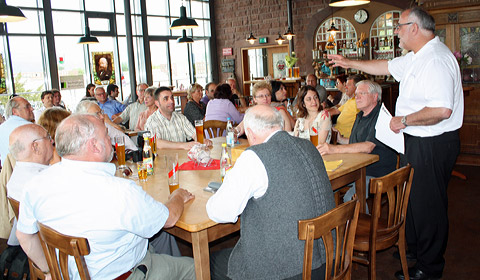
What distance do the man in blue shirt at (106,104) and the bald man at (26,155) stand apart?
14.2 feet

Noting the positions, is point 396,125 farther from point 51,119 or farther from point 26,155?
point 51,119

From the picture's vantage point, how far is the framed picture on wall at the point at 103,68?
11.1 m

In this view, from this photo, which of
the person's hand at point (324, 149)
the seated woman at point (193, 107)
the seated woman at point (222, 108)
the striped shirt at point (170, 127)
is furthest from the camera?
the seated woman at point (193, 107)

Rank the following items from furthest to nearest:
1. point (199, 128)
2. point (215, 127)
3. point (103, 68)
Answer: point (103, 68), point (215, 127), point (199, 128)

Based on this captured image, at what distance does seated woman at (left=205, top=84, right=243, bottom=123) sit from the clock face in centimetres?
656

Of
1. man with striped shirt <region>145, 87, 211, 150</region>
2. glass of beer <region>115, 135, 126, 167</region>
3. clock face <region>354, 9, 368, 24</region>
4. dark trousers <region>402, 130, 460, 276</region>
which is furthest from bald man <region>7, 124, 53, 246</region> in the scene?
clock face <region>354, 9, 368, 24</region>

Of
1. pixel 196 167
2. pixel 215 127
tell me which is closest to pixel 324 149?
pixel 196 167

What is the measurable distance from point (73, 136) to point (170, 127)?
2335 millimetres

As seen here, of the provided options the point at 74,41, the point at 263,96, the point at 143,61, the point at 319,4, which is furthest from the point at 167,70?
the point at 263,96

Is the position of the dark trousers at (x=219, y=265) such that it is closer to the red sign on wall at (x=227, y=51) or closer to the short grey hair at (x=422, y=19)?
the short grey hair at (x=422, y=19)

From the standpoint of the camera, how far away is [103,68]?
1127cm

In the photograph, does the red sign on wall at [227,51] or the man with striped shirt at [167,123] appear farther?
the red sign on wall at [227,51]

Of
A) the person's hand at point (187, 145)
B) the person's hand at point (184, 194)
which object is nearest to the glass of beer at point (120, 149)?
the person's hand at point (187, 145)

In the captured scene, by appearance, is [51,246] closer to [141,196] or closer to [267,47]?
[141,196]
